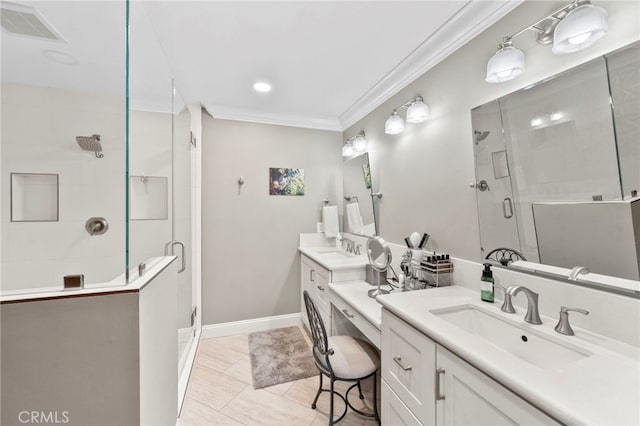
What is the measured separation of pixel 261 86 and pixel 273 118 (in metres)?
0.64

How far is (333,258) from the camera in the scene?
2523 millimetres

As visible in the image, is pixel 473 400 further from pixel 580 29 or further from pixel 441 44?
pixel 441 44

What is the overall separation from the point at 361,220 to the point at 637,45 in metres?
2.03

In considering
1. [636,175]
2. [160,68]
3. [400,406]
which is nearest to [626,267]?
[636,175]

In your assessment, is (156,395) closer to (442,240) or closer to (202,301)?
(202,301)

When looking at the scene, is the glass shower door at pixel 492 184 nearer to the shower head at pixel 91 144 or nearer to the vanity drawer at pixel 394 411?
the vanity drawer at pixel 394 411

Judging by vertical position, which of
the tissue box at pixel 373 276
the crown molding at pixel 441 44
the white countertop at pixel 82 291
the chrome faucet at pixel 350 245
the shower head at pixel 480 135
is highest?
the crown molding at pixel 441 44

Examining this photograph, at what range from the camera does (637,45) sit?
2.67 feet

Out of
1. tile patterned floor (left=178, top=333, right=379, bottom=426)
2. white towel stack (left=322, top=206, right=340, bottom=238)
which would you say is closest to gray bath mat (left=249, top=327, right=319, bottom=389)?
tile patterned floor (left=178, top=333, right=379, bottom=426)

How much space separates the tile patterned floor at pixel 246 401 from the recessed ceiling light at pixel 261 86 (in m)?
2.52

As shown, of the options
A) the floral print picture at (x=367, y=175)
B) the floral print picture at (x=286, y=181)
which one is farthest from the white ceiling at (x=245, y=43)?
the floral print picture at (x=286, y=181)

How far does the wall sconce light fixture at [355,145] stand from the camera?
8.43 feet

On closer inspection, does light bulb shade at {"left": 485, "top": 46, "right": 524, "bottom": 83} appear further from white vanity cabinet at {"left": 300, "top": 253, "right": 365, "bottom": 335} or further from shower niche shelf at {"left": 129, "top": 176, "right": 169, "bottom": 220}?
shower niche shelf at {"left": 129, "top": 176, "right": 169, "bottom": 220}

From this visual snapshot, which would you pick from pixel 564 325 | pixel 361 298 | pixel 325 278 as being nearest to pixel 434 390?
pixel 564 325
